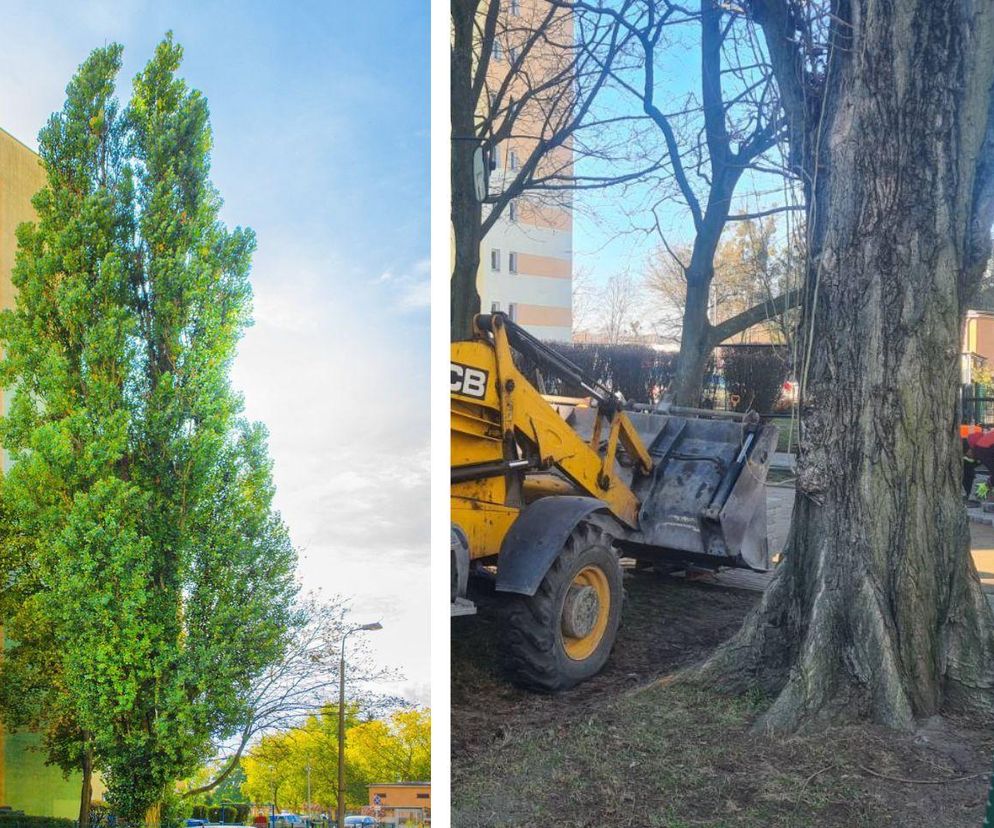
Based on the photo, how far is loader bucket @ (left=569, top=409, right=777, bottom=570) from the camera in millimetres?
3572

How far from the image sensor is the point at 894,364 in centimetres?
337

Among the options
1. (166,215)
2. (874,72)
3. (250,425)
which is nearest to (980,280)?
(874,72)

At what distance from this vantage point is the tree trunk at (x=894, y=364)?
329 centimetres

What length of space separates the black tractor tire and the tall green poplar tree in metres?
1.49

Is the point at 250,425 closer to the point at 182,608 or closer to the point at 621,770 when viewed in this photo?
the point at 182,608

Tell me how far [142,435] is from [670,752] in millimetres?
2681

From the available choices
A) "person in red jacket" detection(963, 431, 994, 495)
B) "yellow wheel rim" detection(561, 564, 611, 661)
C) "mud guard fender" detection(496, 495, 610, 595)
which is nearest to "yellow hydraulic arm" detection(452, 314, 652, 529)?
"mud guard fender" detection(496, 495, 610, 595)

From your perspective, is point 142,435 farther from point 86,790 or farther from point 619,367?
point 619,367

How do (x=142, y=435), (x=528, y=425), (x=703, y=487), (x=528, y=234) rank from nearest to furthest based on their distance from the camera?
(x=528, y=234) → (x=528, y=425) → (x=703, y=487) → (x=142, y=435)

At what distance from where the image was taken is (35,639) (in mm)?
4773

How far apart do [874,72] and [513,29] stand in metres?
1.17

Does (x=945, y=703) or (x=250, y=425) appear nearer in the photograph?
(x=945, y=703)

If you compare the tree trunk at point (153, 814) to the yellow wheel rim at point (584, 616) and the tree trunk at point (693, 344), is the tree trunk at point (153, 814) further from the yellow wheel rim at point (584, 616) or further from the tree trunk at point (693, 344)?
the tree trunk at point (693, 344)

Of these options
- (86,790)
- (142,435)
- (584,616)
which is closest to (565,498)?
(584,616)
